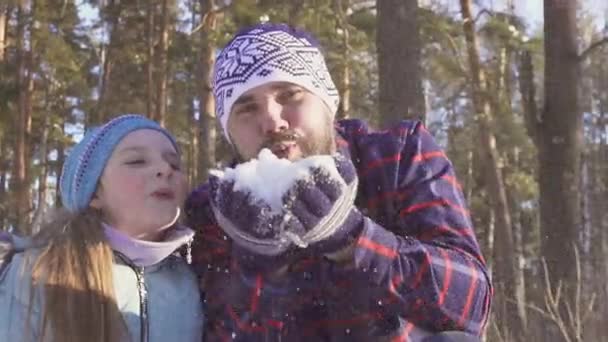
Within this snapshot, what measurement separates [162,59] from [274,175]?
15.6m

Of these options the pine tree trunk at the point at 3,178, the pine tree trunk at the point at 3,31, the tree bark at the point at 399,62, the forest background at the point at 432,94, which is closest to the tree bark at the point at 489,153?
the forest background at the point at 432,94

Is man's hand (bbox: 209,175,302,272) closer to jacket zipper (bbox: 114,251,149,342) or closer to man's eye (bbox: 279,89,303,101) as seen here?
man's eye (bbox: 279,89,303,101)

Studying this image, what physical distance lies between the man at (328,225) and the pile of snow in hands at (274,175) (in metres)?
0.01

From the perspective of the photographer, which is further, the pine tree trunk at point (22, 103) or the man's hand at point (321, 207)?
the pine tree trunk at point (22, 103)

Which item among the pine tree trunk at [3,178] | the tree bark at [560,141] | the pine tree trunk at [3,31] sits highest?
the pine tree trunk at [3,31]

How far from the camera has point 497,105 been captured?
54.5 ft

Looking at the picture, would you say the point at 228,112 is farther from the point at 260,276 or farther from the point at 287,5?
the point at 287,5

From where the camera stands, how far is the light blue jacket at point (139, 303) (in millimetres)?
2145

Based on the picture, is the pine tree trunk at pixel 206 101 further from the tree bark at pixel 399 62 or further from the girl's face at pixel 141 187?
the girl's face at pixel 141 187

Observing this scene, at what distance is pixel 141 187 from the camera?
2264 millimetres

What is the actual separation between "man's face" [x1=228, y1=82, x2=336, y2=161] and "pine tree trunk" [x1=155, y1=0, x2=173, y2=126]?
14.5 m

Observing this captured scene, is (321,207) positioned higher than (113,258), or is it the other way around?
(321,207)

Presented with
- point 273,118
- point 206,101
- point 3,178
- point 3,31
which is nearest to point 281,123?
point 273,118

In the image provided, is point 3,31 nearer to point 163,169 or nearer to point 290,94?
point 163,169
